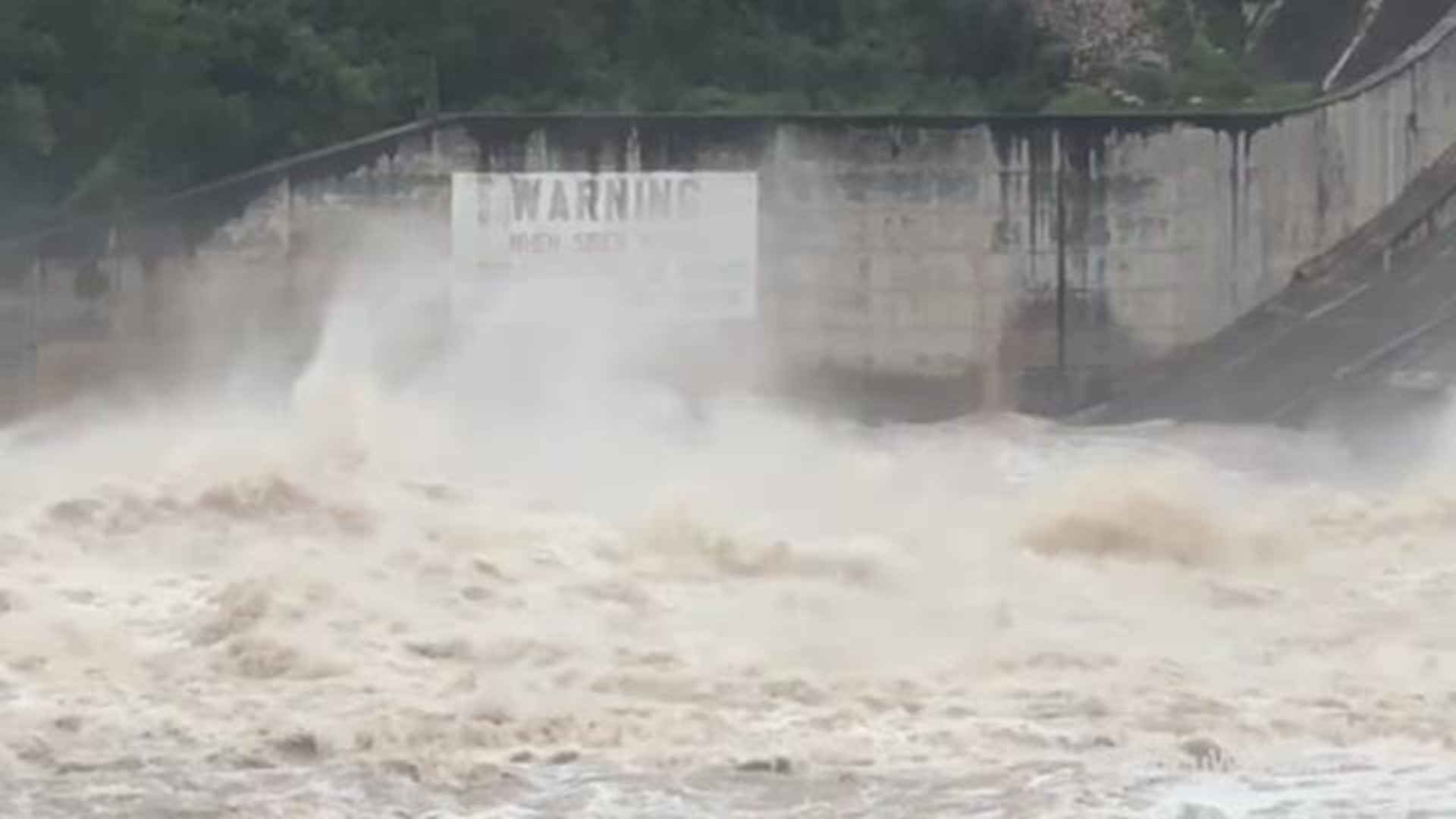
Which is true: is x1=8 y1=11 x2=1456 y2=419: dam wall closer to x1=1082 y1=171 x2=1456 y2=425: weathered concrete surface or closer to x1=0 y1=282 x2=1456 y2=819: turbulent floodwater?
x1=1082 y1=171 x2=1456 y2=425: weathered concrete surface

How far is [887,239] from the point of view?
84.2 ft

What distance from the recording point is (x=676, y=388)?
84.4 feet

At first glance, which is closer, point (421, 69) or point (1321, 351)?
point (1321, 351)

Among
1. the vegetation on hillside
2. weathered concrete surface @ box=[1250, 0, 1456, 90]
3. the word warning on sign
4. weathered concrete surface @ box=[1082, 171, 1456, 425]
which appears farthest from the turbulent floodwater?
weathered concrete surface @ box=[1250, 0, 1456, 90]

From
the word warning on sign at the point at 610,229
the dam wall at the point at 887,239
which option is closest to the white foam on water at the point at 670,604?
the word warning on sign at the point at 610,229

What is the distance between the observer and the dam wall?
25078mm

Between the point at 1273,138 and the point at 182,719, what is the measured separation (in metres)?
14.5

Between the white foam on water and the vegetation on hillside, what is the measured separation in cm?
230

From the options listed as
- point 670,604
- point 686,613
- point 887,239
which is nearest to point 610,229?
point 887,239

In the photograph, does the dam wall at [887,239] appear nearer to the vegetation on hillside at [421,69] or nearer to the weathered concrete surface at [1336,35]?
the vegetation on hillside at [421,69]

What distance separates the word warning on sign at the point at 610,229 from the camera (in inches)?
1000

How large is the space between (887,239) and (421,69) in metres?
4.82

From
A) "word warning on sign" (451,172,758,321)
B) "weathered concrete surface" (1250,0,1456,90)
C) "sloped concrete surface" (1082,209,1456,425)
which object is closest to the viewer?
"sloped concrete surface" (1082,209,1456,425)

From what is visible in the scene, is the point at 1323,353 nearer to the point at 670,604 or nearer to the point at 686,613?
the point at 670,604
